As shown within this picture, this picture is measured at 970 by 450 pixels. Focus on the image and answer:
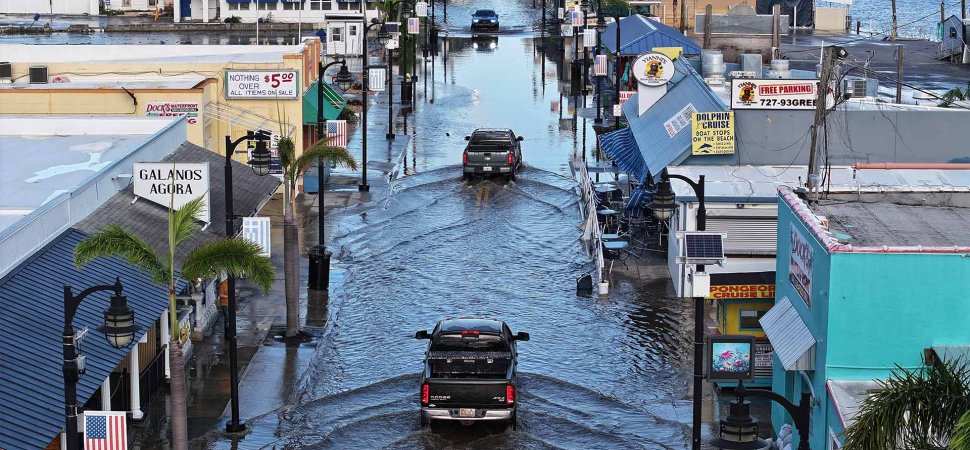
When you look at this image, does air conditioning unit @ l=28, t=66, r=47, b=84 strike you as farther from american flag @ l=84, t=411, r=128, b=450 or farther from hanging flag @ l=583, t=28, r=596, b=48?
hanging flag @ l=583, t=28, r=596, b=48

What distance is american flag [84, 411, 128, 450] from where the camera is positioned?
21.9 m

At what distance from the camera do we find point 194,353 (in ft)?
107

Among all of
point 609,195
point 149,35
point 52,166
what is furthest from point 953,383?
point 149,35

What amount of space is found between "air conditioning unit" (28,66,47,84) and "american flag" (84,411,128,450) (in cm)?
2748

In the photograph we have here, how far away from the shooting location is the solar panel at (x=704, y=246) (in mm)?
23000

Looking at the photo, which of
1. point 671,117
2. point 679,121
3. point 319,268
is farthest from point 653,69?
point 319,268

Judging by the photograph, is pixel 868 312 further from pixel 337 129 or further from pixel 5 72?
pixel 5 72

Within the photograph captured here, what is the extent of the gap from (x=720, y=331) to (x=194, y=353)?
1132cm

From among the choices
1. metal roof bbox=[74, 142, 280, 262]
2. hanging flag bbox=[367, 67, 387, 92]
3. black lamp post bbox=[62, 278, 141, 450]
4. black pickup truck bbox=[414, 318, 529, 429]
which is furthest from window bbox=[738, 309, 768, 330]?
hanging flag bbox=[367, 67, 387, 92]

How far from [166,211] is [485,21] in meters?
79.0

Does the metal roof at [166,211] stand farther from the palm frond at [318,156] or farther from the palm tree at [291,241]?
the palm frond at [318,156]

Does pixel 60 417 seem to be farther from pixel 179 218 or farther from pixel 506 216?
pixel 506 216

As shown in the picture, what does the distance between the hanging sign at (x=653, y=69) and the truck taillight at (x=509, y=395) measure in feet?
66.0

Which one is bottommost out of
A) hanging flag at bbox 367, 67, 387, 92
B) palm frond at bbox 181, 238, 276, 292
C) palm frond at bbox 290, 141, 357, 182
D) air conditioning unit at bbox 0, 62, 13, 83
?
palm frond at bbox 181, 238, 276, 292
